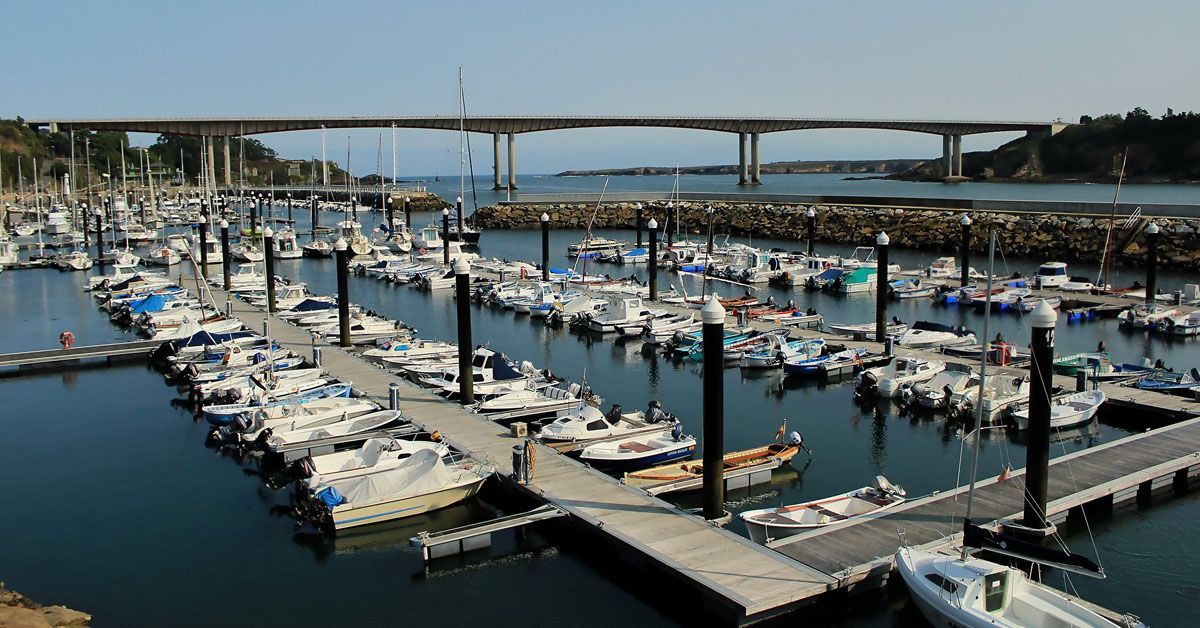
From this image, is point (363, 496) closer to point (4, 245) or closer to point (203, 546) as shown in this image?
point (203, 546)

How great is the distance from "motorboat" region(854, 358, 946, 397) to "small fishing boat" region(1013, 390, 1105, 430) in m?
3.20

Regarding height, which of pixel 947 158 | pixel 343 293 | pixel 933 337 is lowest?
pixel 933 337

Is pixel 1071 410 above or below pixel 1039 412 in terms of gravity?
below

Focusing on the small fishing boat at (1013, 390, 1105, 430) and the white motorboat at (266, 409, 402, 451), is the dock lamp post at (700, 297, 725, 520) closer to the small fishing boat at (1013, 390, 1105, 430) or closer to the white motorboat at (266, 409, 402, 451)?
the white motorboat at (266, 409, 402, 451)

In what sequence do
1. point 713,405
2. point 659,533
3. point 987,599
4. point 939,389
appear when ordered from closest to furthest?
point 987,599, point 659,533, point 713,405, point 939,389

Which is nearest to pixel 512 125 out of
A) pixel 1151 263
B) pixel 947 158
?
pixel 947 158

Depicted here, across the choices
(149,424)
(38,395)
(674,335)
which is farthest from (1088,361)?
(38,395)

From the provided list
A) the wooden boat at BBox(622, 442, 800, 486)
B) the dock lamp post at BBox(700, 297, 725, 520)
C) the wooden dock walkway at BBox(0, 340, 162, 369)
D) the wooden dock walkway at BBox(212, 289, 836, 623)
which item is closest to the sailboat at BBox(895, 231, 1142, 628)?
the wooden dock walkway at BBox(212, 289, 836, 623)

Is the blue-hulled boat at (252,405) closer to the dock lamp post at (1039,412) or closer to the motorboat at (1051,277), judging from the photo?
the dock lamp post at (1039,412)

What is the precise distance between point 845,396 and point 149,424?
65.5 ft

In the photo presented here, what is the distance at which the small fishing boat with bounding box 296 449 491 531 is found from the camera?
1959 centimetres

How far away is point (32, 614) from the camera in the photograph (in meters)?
15.2

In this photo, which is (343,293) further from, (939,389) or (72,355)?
(939,389)

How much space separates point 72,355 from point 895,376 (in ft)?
91.0
